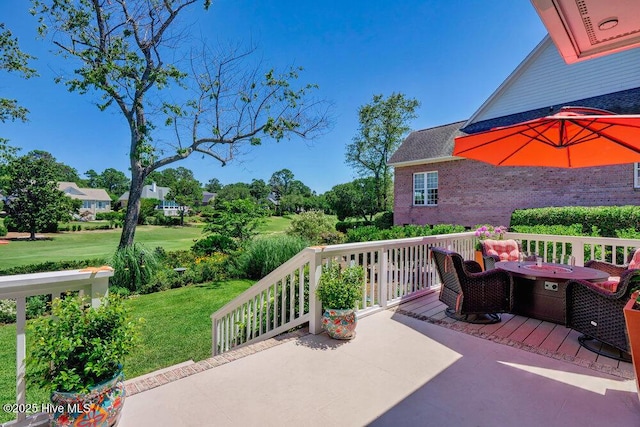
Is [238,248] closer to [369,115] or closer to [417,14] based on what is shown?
[417,14]

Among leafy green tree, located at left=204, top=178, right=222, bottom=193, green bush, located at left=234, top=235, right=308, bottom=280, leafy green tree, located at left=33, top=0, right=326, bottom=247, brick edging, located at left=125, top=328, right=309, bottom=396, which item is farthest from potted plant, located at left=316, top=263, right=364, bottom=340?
leafy green tree, located at left=204, top=178, right=222, bottom=193

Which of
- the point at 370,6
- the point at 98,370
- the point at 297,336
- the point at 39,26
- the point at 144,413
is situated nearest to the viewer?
the point at 98,370

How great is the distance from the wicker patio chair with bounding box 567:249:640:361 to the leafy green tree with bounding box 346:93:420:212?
1910cm

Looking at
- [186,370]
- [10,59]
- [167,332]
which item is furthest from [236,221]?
[10,59]

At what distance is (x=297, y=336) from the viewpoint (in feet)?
10.8

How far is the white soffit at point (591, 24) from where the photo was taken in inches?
75.7

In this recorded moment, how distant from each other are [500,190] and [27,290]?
43.4ft

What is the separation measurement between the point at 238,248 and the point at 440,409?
29.5 ft

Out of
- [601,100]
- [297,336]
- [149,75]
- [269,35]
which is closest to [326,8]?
[269,35]

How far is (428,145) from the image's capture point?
1439 cm

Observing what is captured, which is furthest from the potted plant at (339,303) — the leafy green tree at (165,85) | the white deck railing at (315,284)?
the leafy green tree at (165,85)

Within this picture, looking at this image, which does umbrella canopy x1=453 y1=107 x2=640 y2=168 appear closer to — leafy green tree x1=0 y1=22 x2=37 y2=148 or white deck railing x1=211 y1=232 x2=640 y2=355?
white deck railing x1=211 y1=232 x2=640 y2=355

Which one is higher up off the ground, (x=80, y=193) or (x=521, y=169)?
(x=80, y=193)

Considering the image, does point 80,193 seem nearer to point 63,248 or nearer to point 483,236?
point 63,248
